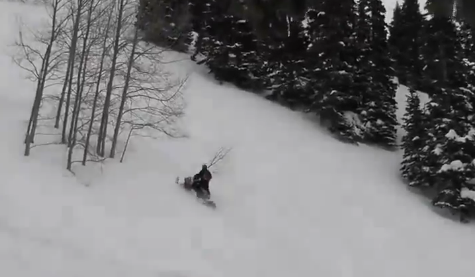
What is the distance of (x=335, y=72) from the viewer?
22.3 meters

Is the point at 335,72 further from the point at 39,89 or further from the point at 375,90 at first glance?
the point at 39,89

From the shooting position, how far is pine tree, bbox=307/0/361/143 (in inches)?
869

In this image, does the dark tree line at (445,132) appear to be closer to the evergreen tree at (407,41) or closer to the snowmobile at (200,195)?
the snowmobile at (200,195)

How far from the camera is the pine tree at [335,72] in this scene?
2206 centimetres

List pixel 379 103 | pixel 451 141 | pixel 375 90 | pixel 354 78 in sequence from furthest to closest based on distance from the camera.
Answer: pixel 375 90 < pixel 354 78 < pixel 379 103 < pixel 451 141

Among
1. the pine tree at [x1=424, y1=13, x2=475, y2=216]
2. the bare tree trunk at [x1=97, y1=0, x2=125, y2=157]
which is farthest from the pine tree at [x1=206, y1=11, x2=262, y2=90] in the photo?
the bare tree trunk at [x1=97, y1=0, x2=125, y2=157]

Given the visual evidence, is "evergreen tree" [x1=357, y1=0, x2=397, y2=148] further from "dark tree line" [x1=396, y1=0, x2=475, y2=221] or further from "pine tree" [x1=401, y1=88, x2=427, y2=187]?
"pine tree" [x1=401, y1=88, x2=427, y2=187]

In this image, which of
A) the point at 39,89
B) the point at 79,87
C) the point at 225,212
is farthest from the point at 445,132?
the point at 39,89

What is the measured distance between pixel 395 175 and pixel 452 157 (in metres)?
2.87

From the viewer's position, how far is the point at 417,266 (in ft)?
39.9

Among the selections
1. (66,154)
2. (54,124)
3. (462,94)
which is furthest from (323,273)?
(462,94)

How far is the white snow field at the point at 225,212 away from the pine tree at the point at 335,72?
4.43ft

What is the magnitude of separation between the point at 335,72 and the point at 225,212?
11916mm

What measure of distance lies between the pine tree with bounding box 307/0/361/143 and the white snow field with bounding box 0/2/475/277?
4.43ft
